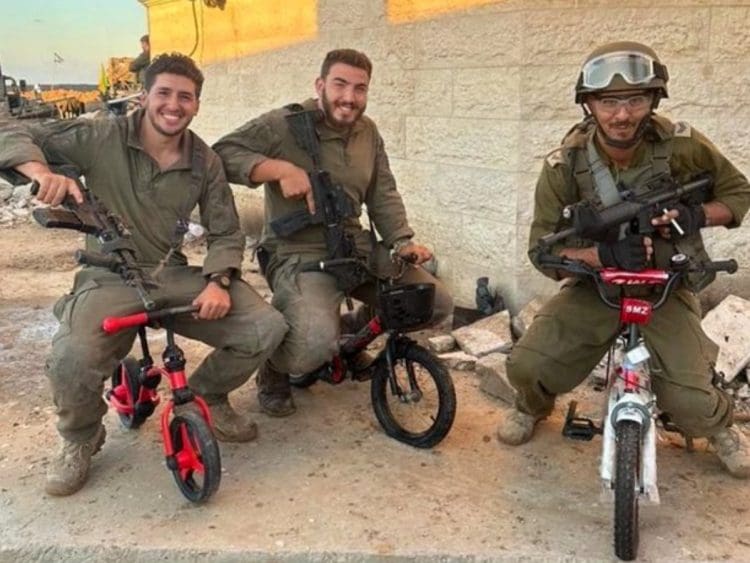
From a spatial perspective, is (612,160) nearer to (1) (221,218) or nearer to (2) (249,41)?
(1) (221,218)

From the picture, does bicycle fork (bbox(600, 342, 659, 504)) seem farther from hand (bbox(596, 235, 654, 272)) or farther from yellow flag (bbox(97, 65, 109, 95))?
yellow flag (bbox(97, 65, 109, 95))

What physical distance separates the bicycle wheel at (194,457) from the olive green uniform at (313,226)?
2.40 ft

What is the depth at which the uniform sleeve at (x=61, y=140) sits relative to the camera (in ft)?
11.5

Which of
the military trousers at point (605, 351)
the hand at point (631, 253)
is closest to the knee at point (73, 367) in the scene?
the military trousers at point (605, 351)

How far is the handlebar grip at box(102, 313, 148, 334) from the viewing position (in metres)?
3.22

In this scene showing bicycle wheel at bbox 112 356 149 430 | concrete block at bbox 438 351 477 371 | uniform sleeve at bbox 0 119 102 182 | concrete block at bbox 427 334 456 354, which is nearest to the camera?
uniform sleeve at bbox 0 119 102 182

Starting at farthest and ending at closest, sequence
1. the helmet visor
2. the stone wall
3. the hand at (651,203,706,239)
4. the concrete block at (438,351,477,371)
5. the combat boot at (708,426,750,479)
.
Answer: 1. the concrete block at (438,351,477,371)
2. the stone wall
3. the combat boot at (708,426,750,479)
4. the helmet visor
5. the hand at (651,203,706,239)

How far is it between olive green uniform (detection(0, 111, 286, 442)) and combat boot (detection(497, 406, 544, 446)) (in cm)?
121

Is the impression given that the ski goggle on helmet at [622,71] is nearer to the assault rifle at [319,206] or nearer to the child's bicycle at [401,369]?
the child's bicycle at [401,369]

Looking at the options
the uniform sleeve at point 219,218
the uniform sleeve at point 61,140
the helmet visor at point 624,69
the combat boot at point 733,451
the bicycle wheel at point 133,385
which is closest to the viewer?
the helmet visor at point 624,69

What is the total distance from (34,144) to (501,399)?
9.10ft

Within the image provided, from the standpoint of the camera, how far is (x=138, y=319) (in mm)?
3332

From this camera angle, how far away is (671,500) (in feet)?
11.5

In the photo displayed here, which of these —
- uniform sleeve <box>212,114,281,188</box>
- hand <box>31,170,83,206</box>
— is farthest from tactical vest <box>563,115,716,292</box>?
hand <box>31,170,83,206</box>
